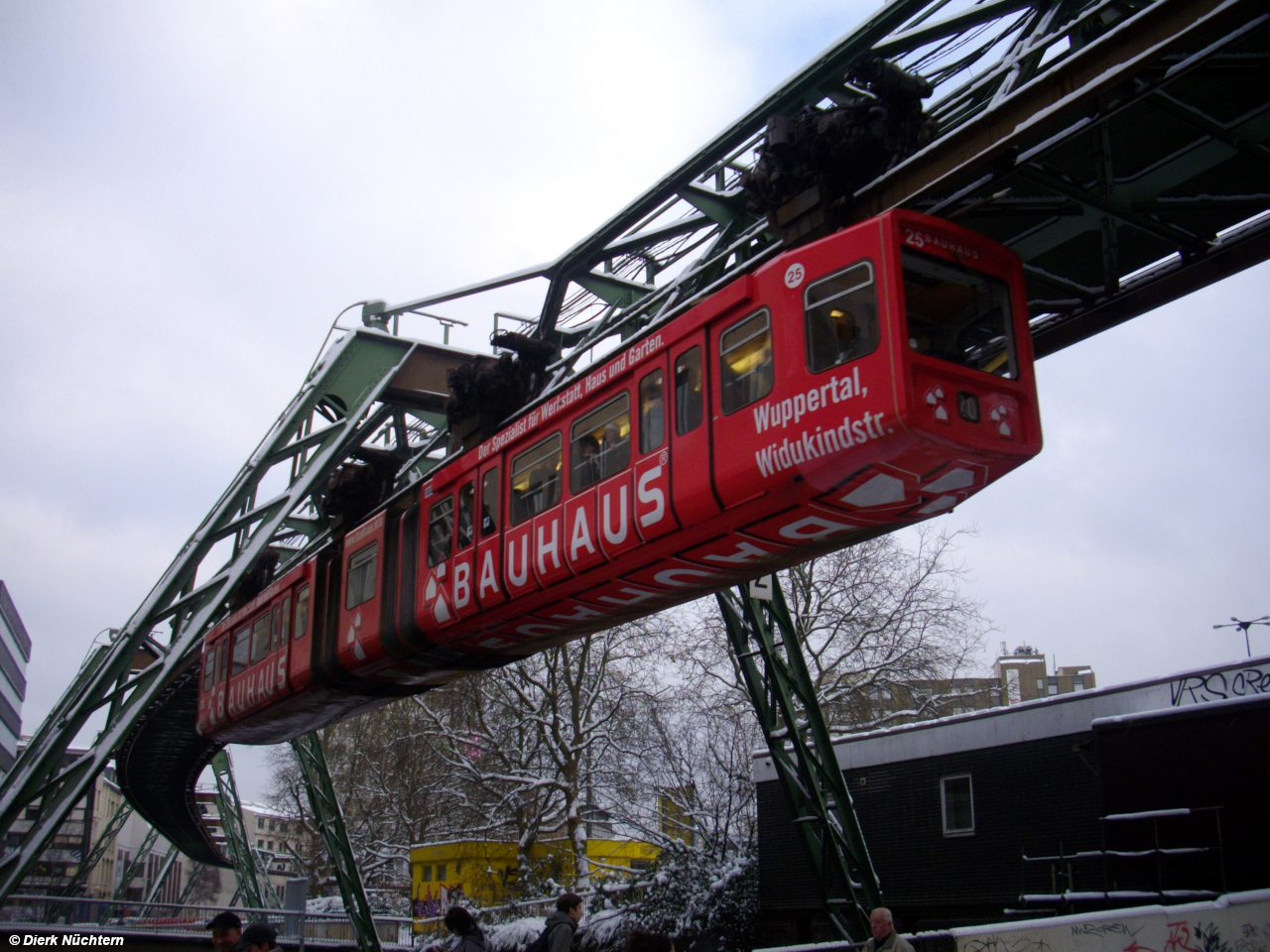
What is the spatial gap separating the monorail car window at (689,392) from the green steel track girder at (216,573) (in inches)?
342

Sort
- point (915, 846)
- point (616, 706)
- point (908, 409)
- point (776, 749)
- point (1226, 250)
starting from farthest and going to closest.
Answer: point (616, 706), point (915, 846), point (776, 749), point (1226, 250), point (908, 409)

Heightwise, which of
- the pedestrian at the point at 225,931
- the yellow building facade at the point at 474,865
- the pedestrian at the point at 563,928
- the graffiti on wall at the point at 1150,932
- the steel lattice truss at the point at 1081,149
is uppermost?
the steel lattice truss at the point at 1081,149

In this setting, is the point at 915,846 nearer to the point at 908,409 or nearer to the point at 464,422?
the point at 464,422

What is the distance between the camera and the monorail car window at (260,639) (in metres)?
17.3

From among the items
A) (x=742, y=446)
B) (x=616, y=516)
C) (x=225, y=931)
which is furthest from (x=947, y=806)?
(x=225, y=931)

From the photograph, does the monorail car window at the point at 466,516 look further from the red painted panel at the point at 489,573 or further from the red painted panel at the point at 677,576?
the red painted panel at the point at 677,576

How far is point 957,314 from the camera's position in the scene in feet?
26.6

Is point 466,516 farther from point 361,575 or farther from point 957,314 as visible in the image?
point 957,314

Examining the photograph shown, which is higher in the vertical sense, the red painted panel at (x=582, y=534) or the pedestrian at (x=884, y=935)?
the red painted panel at (x=582, y=534)

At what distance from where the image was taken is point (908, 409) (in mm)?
7133

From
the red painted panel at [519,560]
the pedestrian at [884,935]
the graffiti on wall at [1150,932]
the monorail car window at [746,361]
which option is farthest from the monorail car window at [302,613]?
the pedestrian at [884,935]

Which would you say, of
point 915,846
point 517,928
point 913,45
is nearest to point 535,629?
point 913,45

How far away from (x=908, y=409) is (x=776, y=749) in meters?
7.68

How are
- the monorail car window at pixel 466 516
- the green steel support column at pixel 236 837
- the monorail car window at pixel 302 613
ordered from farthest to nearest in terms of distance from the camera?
the green steel support column at pixel 236 837 < the monorail car window at pixel 302 613 < the monorail car window at pixel 466 516
